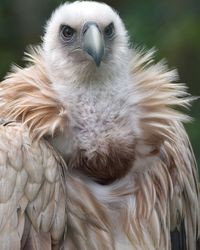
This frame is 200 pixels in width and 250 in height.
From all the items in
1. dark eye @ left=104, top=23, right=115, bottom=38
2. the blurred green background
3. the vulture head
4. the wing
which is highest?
the blurred green background

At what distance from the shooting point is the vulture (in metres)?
5.11

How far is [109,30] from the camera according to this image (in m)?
5.41

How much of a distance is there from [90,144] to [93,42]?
0.46 metres

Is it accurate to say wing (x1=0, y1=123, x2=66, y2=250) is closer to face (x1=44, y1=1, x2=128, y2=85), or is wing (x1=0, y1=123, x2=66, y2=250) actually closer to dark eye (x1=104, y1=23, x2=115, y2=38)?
face (x1=44, y1=1, x2=128, y2=85)

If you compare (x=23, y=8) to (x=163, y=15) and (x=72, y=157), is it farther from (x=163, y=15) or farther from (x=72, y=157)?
(x=72, y=157)

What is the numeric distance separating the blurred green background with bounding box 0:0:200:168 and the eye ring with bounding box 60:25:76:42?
3227 millimetres

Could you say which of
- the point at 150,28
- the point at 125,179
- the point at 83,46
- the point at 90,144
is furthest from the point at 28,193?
the point at 150,28

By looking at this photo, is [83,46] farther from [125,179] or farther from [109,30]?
[125,179]

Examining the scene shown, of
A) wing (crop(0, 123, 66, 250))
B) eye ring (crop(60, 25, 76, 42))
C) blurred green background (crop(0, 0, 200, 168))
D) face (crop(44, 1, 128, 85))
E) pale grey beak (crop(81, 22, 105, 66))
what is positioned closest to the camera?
wing (crop(0, 123, 66, 250))

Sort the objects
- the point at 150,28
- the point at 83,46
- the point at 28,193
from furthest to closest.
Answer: the point at 150,28, the point at 83,46, the point at 28,193

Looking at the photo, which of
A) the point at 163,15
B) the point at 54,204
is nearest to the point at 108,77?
the point at 54,204

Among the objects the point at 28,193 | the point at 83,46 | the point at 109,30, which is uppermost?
the point at 109,30

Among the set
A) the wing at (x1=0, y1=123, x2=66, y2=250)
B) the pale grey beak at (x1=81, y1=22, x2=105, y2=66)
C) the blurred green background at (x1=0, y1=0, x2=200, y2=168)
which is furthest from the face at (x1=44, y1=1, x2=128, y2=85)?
the blurred green background at (x1=0, y1=0, x2=200, y2=168)

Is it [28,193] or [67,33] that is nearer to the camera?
[28,193]
